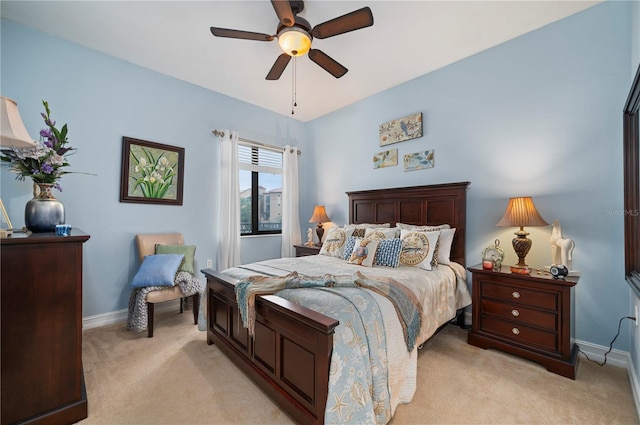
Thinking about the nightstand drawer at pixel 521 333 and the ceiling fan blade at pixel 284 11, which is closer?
the ceiling fan blade at pixel 284 11

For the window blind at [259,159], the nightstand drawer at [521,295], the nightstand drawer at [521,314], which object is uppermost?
the window blind at [259,159]

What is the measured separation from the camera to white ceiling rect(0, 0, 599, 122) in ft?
7.50

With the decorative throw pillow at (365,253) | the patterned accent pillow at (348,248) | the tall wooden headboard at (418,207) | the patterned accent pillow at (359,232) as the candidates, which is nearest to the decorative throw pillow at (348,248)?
the patterned accent pillow at (348,248)

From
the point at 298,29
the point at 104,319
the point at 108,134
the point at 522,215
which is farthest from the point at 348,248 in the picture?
the point at 108,134

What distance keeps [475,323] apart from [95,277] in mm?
4019

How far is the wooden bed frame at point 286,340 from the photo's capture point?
4.44 ft

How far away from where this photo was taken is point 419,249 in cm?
262

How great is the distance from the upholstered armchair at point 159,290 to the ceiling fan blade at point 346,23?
9.27ft

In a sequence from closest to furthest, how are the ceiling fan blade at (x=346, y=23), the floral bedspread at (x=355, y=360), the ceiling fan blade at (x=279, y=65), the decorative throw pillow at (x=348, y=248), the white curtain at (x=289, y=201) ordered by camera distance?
the floral bedspread at (x=355, y=360) < the ceiling fan blade at (x=346, y=23) < the ceiling fan blade at (x=279, y=65) < the decorative throw pillow at (x=348, y=248) < the white curtain at (x=289, y=201)

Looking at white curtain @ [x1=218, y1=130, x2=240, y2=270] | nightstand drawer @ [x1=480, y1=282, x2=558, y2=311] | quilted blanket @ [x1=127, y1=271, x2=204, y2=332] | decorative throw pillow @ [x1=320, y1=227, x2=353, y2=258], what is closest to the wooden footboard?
quilted blanket @ [x1=127, y1=271, x2=204, y2=332]

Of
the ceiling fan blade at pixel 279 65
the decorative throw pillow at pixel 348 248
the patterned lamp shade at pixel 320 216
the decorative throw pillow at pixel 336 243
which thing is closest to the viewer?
the ceiling fan blade at pixel 279 65

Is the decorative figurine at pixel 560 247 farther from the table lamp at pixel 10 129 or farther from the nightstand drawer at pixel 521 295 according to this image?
the table lamp at pixel 10 129

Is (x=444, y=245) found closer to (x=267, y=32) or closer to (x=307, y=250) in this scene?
(x=307, y=250)

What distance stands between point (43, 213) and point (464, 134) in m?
3.85
